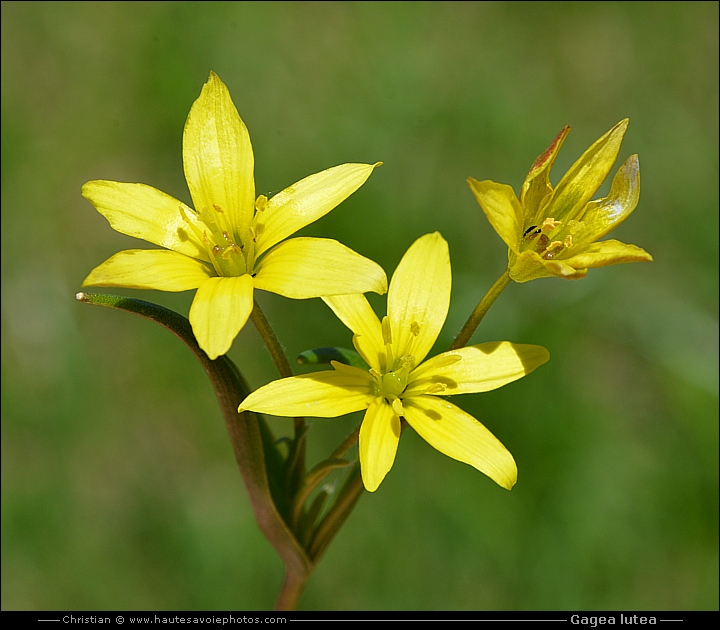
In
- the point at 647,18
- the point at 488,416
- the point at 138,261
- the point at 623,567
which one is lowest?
the point at 623,567

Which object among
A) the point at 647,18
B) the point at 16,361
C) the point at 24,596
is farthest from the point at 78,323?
the point at 647,18

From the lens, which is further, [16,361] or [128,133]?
[128,133]

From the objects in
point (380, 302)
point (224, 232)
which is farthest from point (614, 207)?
point (380, 302)

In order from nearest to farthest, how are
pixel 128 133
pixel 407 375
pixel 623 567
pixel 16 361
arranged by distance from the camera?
pixel 407 375, pixel 623 567, pixel 16 361, pixel 128 133

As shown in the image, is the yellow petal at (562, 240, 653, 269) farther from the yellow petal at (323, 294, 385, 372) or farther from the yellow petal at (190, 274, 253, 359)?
the yellow petal at (190, 274, 253, 359)

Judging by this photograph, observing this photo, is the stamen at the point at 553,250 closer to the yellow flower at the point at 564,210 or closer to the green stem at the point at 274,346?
the yellow flower at the point at 564,210

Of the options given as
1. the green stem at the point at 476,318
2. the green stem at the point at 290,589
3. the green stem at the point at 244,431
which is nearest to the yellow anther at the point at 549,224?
the green stem at the point at 476,318

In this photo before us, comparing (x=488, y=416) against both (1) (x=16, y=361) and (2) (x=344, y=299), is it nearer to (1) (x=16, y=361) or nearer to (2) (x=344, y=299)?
(2) (x=344, y=299)
